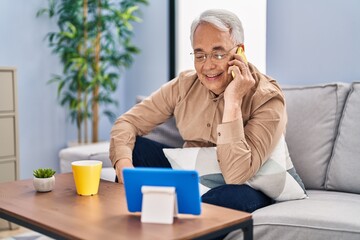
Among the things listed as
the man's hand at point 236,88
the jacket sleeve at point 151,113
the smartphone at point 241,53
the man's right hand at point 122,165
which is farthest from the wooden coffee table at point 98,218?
the smartphone at point 241,53

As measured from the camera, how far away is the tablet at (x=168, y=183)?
1176 mm

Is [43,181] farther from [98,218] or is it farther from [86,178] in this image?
[98,218]

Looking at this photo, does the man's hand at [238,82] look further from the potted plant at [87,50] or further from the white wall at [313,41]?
the potted plant at [87,50]

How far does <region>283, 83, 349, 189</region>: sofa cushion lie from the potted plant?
5.86ft

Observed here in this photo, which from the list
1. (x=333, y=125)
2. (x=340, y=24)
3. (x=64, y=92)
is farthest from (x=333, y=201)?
(x=64, y=92)

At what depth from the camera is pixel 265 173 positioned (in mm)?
1790

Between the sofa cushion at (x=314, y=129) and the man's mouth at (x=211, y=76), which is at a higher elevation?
the man's mouth at (x=211, y=76)

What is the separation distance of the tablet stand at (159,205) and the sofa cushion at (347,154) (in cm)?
109

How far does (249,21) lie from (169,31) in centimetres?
81

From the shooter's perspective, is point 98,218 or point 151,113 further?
point 151,113

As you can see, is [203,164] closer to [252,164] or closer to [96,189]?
[252,164]

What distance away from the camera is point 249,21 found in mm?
3127

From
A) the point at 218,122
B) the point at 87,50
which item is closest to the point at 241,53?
the point at 218,122

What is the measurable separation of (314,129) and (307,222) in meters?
0.64
